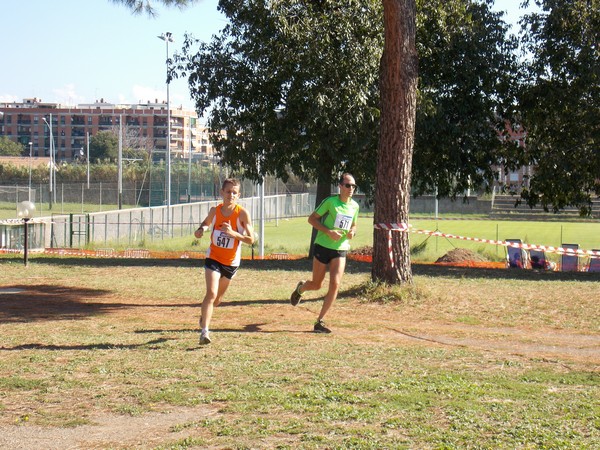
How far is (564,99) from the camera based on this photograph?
22.0 m

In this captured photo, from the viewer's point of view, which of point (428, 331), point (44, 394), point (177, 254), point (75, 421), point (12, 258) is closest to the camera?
point (75, 421)

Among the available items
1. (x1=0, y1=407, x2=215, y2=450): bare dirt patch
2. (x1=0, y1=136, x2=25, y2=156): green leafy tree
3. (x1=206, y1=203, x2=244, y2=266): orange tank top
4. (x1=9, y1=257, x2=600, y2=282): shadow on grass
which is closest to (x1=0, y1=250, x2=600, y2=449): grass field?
(x1=0, y1=407, x2=215, y2=450): bare dirt patch

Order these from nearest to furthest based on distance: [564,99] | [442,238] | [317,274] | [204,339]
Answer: [204,339] < [317,274] < [564,99] < [442,238]

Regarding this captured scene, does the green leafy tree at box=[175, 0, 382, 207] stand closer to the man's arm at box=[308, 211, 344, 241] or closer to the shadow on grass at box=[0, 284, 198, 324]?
the shadow on grass at box=[0, 284, 198, 324]

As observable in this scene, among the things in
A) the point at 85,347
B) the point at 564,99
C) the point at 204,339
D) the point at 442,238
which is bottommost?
the point at 442,238

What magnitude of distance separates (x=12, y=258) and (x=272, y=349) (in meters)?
13.7

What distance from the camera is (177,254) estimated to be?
2680 cm

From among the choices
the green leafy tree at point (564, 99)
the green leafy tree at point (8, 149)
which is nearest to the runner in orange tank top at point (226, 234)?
the green leafy tree at point (564, 99)

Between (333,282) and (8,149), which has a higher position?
(8,149)

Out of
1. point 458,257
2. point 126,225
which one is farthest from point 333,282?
point 126,225

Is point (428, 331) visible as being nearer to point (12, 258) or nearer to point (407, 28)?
point (407, 28)

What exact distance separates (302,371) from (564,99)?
1703 centimetres

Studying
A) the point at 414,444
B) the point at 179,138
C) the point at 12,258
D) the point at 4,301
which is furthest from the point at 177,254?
the point at 179,138

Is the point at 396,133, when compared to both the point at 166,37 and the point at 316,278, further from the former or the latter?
the point at 166,37
